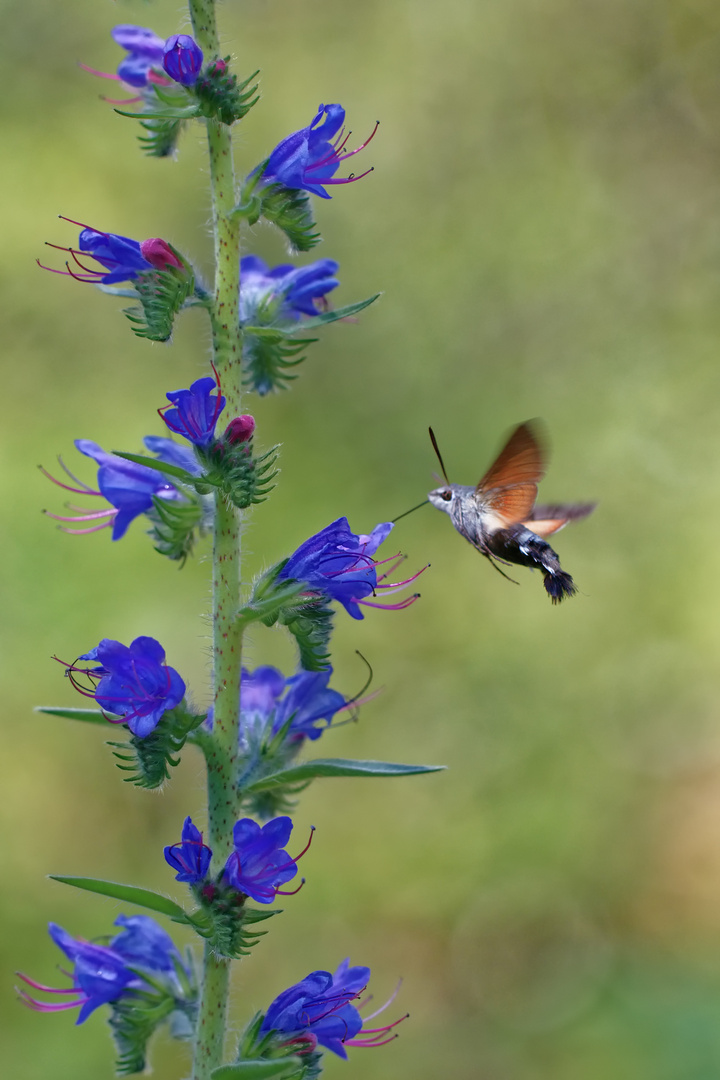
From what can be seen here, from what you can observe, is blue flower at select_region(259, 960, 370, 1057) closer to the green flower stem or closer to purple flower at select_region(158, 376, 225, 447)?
the green flower stem

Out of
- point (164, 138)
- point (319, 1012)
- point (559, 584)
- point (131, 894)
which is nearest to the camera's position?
point (131, 894)

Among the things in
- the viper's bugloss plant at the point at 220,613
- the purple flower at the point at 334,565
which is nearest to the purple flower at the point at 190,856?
the viper's bugloss plant at the point at 220,613

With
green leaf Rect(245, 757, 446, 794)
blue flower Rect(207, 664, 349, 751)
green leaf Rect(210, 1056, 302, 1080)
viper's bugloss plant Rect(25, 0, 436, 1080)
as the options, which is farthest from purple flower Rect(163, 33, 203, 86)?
green leaf Rect(210, 1056, 302, 1080)

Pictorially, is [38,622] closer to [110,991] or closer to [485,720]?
[485,720]

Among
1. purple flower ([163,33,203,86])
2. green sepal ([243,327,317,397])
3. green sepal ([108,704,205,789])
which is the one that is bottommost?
green sepal ([108,704,205,789])

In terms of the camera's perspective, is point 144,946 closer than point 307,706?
Yes

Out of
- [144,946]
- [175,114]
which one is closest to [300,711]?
[144,946]

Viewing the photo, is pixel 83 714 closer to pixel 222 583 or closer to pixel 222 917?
pixel 222 583
